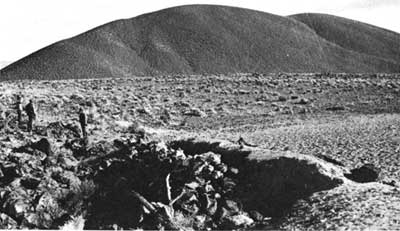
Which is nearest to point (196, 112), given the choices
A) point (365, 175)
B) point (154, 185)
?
point (154, 185)

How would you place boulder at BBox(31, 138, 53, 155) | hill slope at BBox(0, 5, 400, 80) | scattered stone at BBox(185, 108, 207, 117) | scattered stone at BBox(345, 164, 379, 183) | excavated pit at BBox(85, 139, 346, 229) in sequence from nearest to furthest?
1. excavated pit at BBox(85, 139, 346, 229)
2. scattered stone at BBox(345, 164, 379, 183)
3. boulder at BBox(31, 138, 53, 155)
4. scattered stone at BBox(185, 108, 207, 117)
5. hill slope at BBox(0, 5, 400, 80)

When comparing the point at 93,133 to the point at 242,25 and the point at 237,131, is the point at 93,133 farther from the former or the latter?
the point at 242,25

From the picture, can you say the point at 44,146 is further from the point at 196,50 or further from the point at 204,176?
the point at 196,50

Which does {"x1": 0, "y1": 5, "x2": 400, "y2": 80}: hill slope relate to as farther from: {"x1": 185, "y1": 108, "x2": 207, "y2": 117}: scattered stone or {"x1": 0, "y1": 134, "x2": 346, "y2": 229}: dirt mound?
{"x1": 0, "y1": 134, "x2": 346, "y2": 229}: dirt mound

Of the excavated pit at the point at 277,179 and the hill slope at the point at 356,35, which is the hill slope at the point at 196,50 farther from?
the excavated pit at the point at 277,179

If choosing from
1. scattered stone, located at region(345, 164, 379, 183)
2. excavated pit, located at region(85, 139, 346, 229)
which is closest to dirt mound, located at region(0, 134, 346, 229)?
excavated pit, located at region(85, 139, 346, 229)
